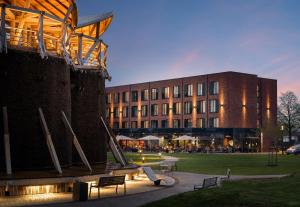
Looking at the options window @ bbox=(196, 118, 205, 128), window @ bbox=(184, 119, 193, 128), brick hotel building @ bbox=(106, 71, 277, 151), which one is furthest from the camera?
window @ bbox=(184, 119, 193, 128)

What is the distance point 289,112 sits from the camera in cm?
9606

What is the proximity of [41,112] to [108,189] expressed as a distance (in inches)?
187

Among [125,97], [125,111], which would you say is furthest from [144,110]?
[125,97]

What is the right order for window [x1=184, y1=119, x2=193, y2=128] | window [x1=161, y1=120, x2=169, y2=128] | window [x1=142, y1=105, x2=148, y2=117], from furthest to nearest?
window [x1=142, y1=105, x2=148, y2=117]
window [x1=161, y1=120, x2=169, y2=128]
window [x1=184, y1=119, x2=193, y2=128]

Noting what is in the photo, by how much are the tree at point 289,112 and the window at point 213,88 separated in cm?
1438

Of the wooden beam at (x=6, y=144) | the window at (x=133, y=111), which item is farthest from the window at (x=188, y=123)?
the wooden beam at (x=6, y=144)

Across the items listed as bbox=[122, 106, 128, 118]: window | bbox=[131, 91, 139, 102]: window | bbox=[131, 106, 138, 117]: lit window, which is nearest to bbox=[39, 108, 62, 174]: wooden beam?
bbox=[131, 91, 139, 102]: window

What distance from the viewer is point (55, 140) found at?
2352cm

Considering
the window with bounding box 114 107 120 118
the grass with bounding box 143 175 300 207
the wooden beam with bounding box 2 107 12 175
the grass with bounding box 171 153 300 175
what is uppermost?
the window with bounding box 114 107 120 118

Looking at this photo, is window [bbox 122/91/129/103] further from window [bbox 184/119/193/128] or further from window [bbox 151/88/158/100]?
window [bbox 184/119/193/128]

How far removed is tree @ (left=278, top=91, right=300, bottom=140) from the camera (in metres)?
95.5

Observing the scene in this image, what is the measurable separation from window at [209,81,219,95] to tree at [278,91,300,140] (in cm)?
1438

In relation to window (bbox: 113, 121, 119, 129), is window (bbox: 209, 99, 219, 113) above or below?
above

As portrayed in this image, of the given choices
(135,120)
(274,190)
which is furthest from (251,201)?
(135,120)
